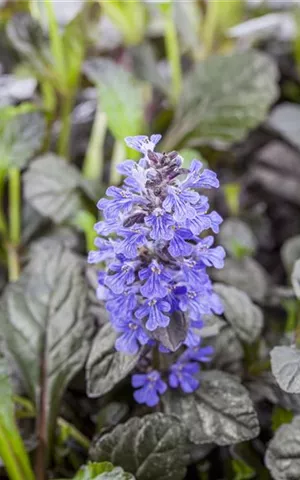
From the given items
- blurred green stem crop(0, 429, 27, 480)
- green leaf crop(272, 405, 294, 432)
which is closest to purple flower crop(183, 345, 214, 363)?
green leaf crop(272, 405, 294, 432)

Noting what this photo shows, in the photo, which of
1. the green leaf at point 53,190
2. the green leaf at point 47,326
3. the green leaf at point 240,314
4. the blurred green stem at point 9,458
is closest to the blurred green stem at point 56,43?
the green leaf at point 53,190

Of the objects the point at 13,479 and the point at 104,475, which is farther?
the point at 13,479

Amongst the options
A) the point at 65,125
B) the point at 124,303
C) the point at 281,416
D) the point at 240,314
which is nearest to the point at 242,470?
the point at 281,416

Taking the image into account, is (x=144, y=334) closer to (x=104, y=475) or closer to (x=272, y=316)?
(x=104, y=475)

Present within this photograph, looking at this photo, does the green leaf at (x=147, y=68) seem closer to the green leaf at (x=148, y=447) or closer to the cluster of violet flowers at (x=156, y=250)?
the cluster of violet flowers at (x=156, y=250)

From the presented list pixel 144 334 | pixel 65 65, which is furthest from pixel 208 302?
pixel 65 65

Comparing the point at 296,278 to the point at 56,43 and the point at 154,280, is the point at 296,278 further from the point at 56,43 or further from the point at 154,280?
the point at 56,43

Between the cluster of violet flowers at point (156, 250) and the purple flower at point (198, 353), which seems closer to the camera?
the cluster of violet flowers at point (156, 250)
